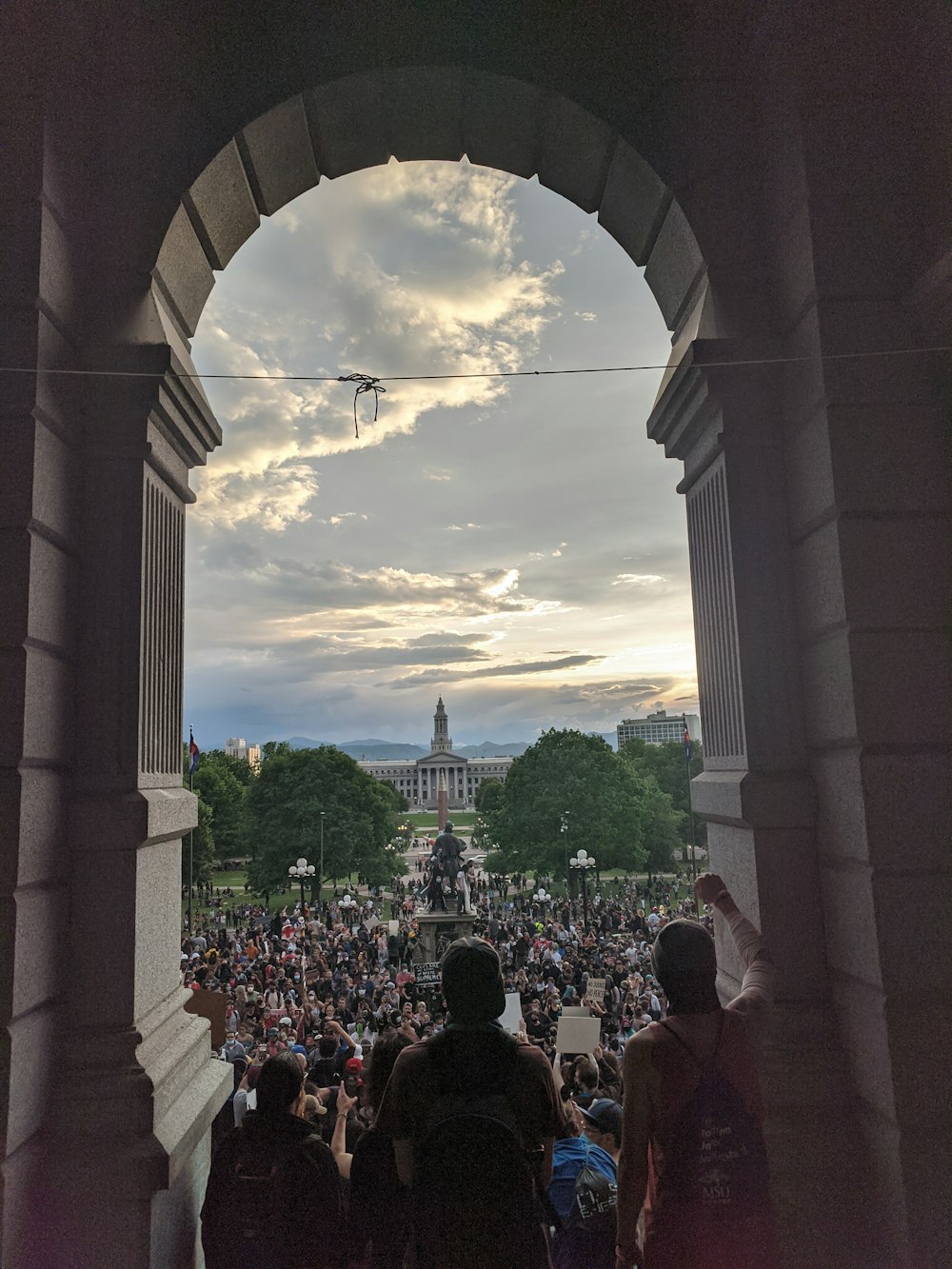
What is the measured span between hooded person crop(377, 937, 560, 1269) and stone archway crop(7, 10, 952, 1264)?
204 cm

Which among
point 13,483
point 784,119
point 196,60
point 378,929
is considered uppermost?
point 196,60

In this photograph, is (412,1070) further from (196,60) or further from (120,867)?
(196,60)

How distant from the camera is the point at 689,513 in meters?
5.61

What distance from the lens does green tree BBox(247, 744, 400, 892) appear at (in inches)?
1636

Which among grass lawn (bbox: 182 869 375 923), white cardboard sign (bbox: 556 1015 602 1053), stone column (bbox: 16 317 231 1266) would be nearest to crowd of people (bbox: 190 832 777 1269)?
stone column (bbox: 16 317 231 1266)

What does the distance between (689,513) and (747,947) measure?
9.08ft

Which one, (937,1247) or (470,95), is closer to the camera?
(937,1247)

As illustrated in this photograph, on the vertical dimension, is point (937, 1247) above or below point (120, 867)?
below

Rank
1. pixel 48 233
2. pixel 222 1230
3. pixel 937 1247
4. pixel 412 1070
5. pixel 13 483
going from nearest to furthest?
1. pixel 412 1070
2. pixel 222 1230
3. pixel 937 1247
4. pixel 13 483
5. pixel 48 233

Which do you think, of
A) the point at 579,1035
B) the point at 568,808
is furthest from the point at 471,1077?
the point at 568,808

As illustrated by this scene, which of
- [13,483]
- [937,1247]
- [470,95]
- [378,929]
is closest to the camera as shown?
[937,1247]

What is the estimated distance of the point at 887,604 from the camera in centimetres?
421

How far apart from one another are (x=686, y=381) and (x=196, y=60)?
3.42 meters

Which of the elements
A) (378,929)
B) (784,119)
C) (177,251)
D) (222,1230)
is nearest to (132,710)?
(222,1230)
